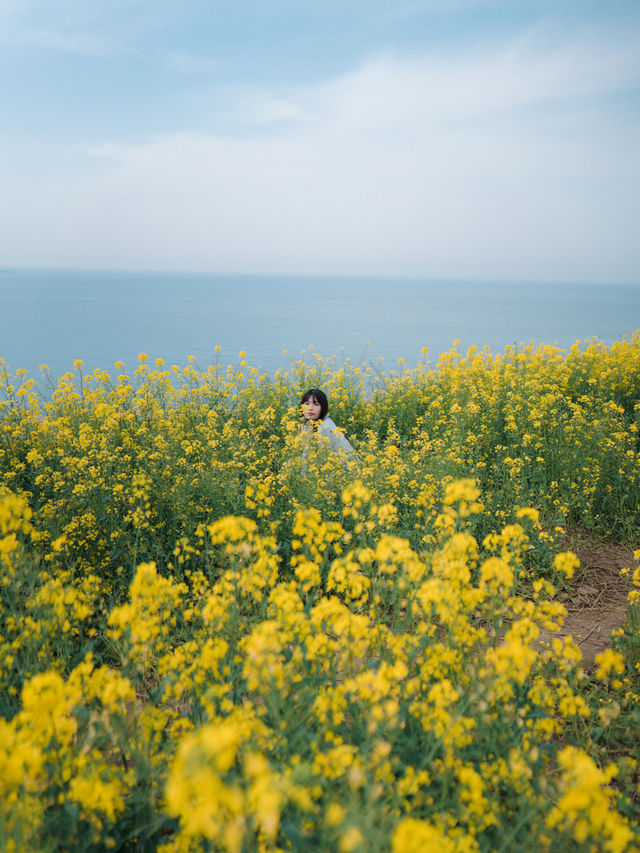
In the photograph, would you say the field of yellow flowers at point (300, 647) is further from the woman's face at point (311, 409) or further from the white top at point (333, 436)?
the white top at point (333, 436)

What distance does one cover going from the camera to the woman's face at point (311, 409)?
21.4ft

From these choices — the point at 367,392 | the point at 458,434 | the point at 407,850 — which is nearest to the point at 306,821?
the point at 407,850

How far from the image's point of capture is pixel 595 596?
438 cm

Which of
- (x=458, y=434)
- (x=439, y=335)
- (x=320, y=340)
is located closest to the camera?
(x=458, y=434)

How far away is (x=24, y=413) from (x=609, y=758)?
6582 mm

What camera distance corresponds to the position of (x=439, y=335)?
40.0m

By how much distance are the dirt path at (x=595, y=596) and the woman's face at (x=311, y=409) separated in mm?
3373

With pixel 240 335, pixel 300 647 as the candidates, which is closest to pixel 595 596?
pixel 300 647

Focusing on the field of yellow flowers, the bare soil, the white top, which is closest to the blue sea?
the white top

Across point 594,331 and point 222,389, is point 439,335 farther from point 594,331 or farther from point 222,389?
point 222,389

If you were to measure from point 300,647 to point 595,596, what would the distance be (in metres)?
3.30

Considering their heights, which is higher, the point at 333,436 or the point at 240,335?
the point at 240,335

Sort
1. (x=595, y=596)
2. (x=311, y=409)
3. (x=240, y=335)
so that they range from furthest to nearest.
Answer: (x=240, y=335) < (x=311, y=409) < (x=595, y=596)

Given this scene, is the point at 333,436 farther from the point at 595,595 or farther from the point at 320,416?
the point at 595,595
